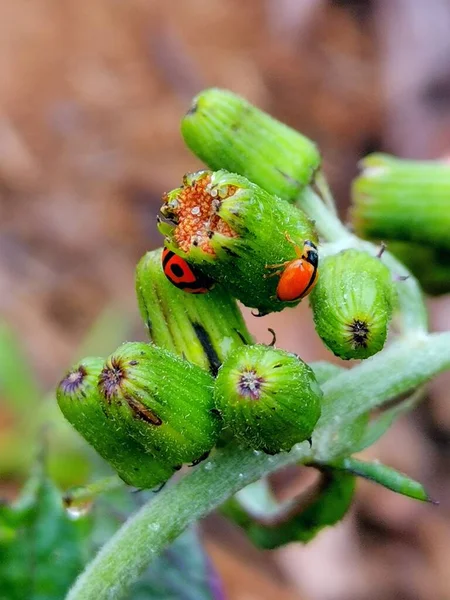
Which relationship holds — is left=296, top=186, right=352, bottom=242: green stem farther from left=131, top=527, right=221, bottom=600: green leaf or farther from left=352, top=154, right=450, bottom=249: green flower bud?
left=131, top=527, right=221, bottom=600: green leaf

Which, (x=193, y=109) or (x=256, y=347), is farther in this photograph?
(x=193, y=109)

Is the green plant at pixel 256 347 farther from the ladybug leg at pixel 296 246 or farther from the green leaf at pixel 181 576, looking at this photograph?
the green leaf at pixel 181 576

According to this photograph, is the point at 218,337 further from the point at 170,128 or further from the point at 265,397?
the point at 170,128

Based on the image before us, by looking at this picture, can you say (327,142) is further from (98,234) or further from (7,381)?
(7,381)

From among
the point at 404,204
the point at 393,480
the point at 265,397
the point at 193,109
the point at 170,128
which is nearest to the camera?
the point at 265,397

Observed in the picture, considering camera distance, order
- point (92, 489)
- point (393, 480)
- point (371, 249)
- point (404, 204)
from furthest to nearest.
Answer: point (404, 204), point (371, 249), point (92, 489), point (393, 480)

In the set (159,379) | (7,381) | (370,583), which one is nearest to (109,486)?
(159,379)

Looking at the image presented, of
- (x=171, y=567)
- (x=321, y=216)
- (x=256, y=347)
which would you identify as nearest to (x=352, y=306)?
(x=256, y=347)
